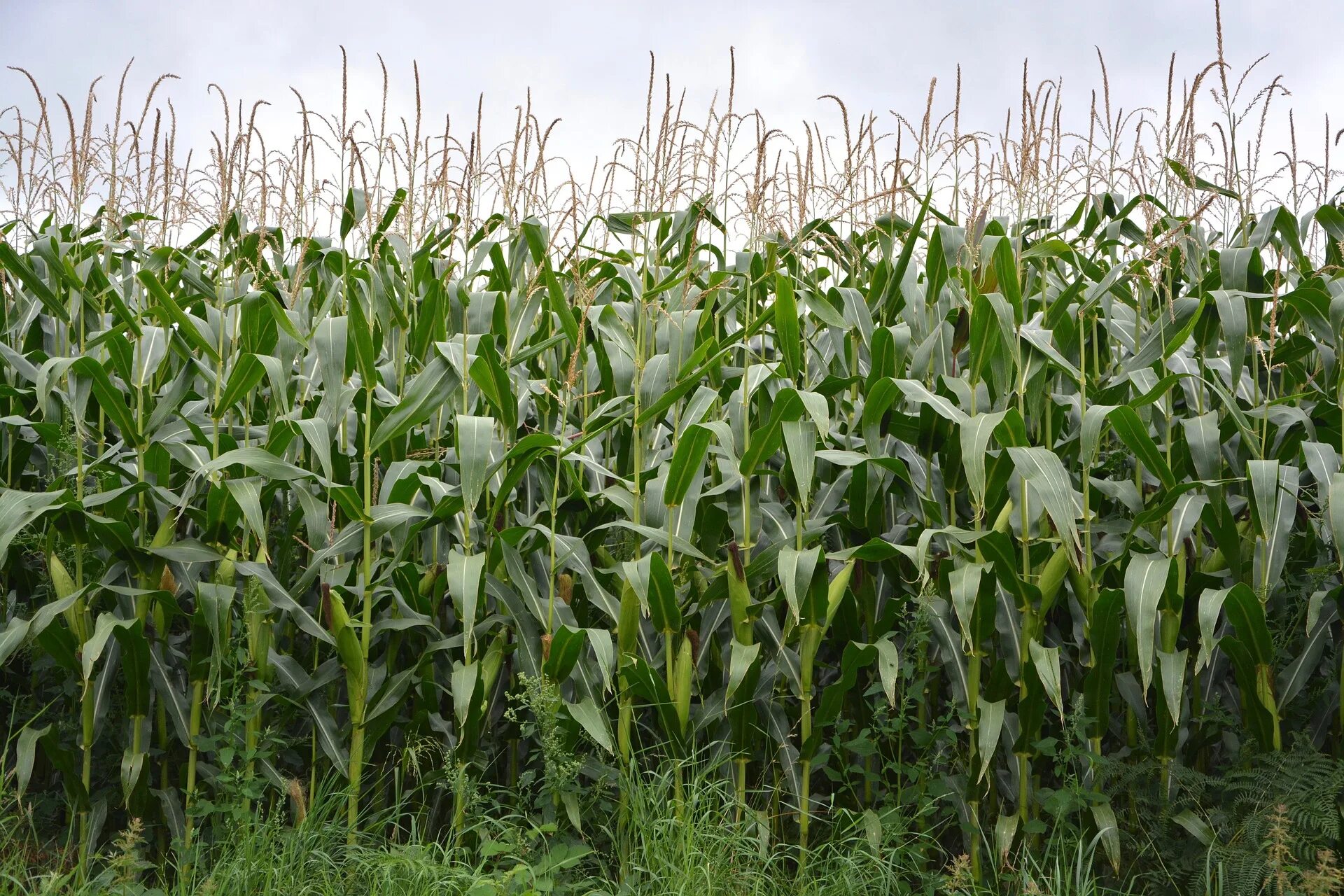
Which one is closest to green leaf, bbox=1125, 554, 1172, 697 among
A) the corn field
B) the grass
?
the corn field

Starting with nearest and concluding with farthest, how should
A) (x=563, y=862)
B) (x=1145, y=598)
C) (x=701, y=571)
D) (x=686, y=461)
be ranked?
1. (x=563, y=862)
2. (x=1145, y=598)
3. (x=686, y=461)
4. (x=701, y=571)

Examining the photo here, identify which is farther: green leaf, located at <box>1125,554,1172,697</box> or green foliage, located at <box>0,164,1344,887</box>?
green foliage, located at <box>0,164,1344,887</box>

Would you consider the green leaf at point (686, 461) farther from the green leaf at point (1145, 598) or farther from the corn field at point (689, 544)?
the green leaf at point (1145, 598)

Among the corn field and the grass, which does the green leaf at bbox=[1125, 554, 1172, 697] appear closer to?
the corn field

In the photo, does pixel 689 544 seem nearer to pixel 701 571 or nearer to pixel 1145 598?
pixel 701 571

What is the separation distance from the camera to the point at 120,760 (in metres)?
3.62

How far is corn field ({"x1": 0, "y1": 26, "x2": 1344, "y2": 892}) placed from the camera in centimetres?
312

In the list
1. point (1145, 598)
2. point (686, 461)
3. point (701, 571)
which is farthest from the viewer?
point (701, 571)

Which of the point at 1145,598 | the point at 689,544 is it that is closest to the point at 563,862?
the point at 689,544

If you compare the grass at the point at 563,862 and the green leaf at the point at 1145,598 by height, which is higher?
the green leaf at the point at 1145,598

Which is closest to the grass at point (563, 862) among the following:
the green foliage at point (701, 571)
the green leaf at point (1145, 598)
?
the green foliage at point (701, 571)

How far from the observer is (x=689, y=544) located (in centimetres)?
328

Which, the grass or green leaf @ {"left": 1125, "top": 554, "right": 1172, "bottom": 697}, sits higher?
Answer: green leaf @ {"left": 1125, "top": 554, "right": 1172, "bottom": 697}

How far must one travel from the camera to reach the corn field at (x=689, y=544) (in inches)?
123
